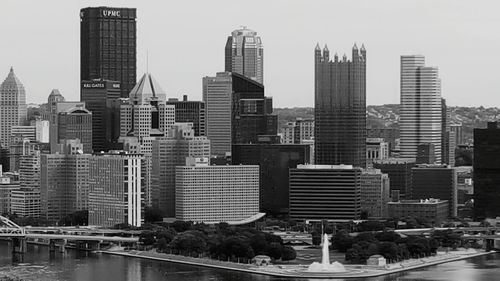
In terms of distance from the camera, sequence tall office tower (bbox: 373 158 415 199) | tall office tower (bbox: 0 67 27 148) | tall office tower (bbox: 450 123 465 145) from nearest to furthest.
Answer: tall office tower (bbox: 373 158 415 199) < tall office tower (bbox: 0 67 27 148) < tall office tower (bbox: 450 123 465 145)

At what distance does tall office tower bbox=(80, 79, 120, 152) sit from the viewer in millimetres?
110438

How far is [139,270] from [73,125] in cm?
4243

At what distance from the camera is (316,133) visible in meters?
110

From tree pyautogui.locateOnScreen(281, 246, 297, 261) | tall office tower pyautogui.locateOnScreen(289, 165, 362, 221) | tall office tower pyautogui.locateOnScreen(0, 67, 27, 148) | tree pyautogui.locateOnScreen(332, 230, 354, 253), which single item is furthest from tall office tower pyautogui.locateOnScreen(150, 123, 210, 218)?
tall office tower pyautogui.locateOnScreen(0, 67, 27, 148)

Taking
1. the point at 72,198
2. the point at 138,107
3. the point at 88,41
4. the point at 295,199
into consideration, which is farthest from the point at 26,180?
the point at 88,41

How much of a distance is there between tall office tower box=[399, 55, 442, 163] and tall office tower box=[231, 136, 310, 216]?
89.6ft

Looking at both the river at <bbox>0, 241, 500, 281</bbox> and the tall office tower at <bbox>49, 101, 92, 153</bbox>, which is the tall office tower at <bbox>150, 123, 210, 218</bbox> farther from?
the river at <bbox>0, 241, 500, 281</bbox>

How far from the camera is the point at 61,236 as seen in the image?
77.1m

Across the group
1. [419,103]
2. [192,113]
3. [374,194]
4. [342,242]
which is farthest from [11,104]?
[342,242]

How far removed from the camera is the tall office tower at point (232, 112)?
10956 cm

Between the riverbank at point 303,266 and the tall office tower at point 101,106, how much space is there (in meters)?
36.9

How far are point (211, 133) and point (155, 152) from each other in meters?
16.8

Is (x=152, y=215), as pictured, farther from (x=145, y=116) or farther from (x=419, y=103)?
(x=419, y=103)

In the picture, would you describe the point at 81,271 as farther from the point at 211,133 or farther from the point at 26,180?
the point at 211,133
